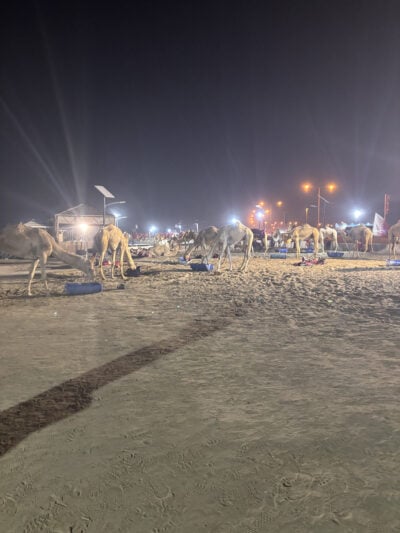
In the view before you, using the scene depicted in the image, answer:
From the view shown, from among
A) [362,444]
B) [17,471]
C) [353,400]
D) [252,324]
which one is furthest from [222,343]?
[17,471]

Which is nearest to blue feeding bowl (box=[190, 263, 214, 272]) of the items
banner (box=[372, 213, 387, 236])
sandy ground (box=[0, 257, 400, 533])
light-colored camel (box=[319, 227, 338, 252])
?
sandy ground (box=[0, 257, 400, 533])

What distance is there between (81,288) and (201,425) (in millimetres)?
9109

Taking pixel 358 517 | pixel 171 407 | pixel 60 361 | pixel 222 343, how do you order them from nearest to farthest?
pixel 358 517, pixel 171 407, pixel 60 361, pixel 222 343

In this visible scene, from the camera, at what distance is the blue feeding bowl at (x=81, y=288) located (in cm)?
1177

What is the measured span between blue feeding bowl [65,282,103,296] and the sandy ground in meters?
3.62

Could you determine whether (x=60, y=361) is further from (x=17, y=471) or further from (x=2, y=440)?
(x=17, y=471)

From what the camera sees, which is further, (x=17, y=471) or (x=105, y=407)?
(x=105, y=407)

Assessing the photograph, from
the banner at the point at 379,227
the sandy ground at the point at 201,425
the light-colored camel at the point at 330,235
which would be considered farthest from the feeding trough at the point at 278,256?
the sandy ground at the point at 201,425

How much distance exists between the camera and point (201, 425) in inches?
144

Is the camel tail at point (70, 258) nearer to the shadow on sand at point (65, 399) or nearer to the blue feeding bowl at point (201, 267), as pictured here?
the blue feeding bowl at point (201, 267)

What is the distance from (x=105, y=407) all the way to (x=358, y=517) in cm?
262

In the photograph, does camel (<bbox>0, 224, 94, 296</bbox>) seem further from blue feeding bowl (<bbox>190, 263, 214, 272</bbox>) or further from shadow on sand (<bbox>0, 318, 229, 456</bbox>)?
shadow on sand (<bbox>0, 318, 229, 456</bbox>)

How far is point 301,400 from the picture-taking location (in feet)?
13.8

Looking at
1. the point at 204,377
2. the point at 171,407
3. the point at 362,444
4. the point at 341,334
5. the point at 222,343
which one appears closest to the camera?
the point at 362,444
